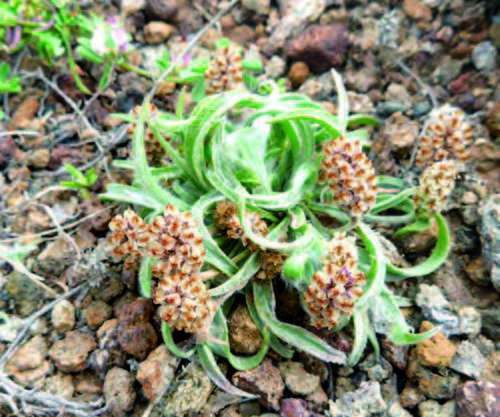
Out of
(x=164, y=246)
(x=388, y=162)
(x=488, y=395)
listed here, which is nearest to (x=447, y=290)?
(x=488, y=395)

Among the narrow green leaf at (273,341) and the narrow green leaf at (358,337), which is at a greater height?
the narrow green leaf at (358,337)

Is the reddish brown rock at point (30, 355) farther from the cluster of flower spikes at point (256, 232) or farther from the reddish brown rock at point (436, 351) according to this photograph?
the reddish brown rock at point (436, 351)

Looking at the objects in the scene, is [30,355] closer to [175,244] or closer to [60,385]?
[60,385]

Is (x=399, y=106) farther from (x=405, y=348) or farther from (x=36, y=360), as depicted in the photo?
(x=36, y=360)

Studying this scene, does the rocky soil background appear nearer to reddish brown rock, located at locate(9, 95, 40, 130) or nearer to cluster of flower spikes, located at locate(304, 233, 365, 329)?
reddish brown rock, located at locate(9, 95, 40, 130)

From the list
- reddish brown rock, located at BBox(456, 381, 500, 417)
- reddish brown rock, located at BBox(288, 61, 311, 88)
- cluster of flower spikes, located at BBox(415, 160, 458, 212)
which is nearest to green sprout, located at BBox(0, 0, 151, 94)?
reddish brown rock, located at BBox(288, 61, 311, 88)

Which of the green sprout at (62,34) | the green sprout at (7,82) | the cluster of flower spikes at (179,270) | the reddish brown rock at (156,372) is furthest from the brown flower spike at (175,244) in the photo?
the green sprout at (7,82)
